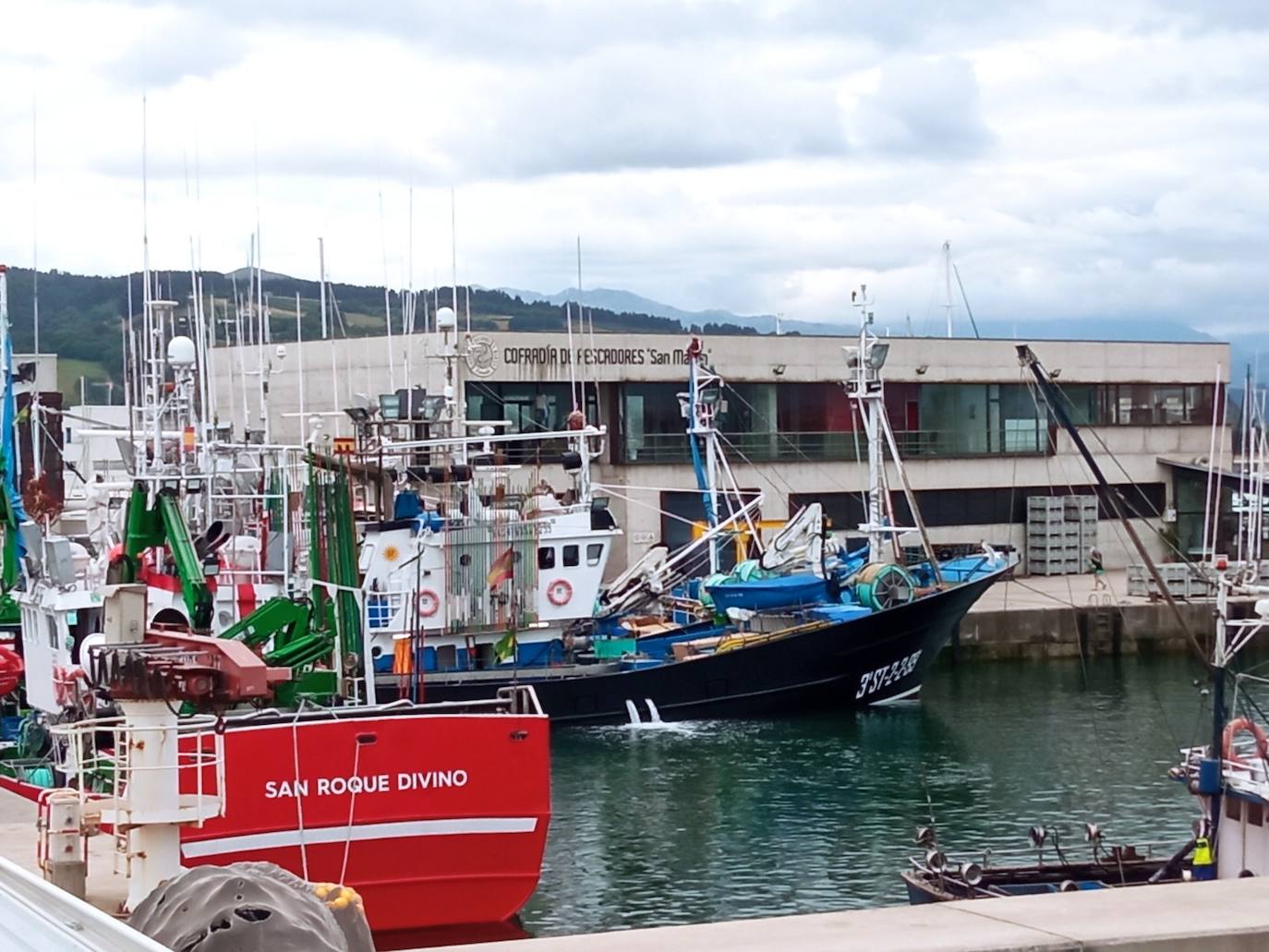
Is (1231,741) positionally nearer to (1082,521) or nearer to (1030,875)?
(1030,875)

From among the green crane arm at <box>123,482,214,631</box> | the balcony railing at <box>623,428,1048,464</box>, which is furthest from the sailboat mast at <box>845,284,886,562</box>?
the green crane arm at <box>123,482,214,631</box>

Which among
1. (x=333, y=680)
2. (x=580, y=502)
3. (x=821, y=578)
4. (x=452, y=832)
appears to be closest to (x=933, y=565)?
(x=821, y=578)

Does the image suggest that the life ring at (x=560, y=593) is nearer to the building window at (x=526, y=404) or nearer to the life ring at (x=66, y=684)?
the life ring at (x=66, y=684)

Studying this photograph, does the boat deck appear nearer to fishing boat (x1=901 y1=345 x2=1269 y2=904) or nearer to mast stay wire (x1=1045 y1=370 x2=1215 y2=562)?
fishing boat (x1=901 y1=345 x2=1269 y2=904)

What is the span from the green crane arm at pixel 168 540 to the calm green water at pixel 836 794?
4.22m

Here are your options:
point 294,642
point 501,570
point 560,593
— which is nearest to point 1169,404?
point 560,593

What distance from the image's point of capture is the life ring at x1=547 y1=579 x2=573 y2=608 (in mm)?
29078

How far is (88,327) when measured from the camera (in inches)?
3243

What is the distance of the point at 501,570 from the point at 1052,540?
19739mm

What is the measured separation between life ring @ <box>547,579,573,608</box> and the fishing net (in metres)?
23.7

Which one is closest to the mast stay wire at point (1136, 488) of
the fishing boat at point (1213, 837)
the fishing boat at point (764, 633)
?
the fishing boat at point (764, 633)

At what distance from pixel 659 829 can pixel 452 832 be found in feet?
23.7

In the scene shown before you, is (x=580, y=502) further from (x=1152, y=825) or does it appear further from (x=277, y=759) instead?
(x=277, y=759)

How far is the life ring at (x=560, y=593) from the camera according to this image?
29078 mm
